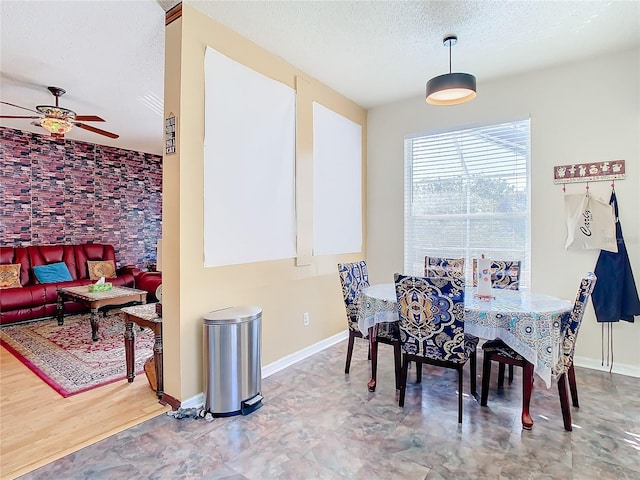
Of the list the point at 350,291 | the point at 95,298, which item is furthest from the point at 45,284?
the point at 350,291

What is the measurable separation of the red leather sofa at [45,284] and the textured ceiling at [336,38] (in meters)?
2.36

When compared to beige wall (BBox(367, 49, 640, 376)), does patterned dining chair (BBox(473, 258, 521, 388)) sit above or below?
below

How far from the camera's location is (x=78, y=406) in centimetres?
252

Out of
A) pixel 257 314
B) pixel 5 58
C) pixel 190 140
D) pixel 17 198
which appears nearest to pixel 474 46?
pixel 190 140

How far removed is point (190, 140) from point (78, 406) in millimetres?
2044

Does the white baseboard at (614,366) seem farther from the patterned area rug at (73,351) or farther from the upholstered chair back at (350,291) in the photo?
the patterned area rug at (73,351)

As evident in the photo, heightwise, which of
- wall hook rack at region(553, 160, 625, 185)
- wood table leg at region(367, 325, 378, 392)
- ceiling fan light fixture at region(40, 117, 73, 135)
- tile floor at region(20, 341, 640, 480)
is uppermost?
ceiling fan light fixture at region(40, 117, 73, 135)

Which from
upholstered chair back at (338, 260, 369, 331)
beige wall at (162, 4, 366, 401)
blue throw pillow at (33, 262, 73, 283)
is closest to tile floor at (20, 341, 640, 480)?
beige wall at (162, 4, 366, 401)

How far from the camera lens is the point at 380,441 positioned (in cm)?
209

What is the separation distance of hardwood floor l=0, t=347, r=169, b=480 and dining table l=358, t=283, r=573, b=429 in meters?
1.87

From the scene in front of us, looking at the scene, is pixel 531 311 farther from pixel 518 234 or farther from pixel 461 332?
pixel 518 234

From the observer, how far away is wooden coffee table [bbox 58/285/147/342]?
13.0 feet

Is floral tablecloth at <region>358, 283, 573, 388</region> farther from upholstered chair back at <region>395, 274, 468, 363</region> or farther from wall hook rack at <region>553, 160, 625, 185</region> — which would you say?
wall hook rack at <region>553, 160, 625, 185</region>

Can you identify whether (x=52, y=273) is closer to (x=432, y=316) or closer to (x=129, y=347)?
(x=129, y=347)
